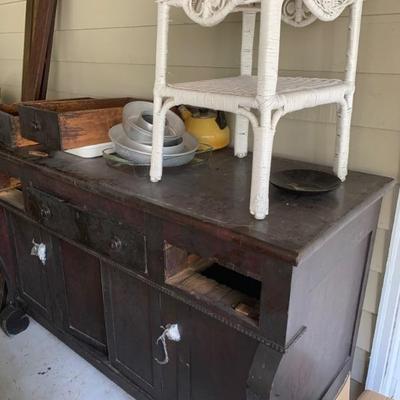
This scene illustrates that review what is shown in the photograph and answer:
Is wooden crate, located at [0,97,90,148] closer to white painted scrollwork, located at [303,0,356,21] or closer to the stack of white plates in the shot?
the stack of white plates

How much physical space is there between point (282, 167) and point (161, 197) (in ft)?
1.36

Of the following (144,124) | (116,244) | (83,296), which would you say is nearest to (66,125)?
(144,124)

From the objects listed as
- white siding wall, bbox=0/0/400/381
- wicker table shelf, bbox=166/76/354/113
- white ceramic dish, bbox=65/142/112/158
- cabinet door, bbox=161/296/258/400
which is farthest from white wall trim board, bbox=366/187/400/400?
white ceramic dish, bbox=65/142/112/158

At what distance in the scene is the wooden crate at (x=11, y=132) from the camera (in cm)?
144

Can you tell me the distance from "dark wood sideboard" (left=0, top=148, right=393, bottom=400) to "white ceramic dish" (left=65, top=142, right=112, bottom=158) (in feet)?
0.09

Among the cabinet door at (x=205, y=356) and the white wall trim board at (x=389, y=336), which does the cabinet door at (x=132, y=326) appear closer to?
the cabinet door at (x=205, y=356)

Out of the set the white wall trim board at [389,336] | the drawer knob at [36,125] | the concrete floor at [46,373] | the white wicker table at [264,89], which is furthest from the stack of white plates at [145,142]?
the concrete floor at [46,373]

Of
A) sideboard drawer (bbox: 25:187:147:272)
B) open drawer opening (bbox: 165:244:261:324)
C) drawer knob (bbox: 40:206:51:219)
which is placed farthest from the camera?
drawer knob (bbox: 40:206:51:219)

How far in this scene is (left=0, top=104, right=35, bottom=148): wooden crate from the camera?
1437 millimetres

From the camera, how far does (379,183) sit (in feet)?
3.60

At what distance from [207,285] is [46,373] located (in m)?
0.93

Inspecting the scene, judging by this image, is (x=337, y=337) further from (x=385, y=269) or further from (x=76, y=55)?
(x=76, y=55)

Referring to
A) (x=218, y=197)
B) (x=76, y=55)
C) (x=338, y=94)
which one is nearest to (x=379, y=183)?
(x=338, y=94)

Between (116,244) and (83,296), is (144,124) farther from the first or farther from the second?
(83,296)
